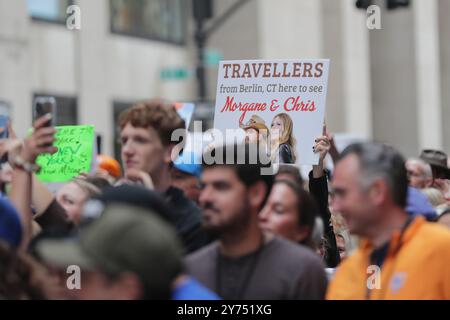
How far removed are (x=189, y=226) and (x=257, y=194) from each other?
0.89m

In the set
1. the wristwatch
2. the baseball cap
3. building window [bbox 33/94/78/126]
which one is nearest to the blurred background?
building window [bbox 33/94/78/126]

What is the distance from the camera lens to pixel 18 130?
754 inches

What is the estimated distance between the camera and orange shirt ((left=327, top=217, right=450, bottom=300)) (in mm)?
3898

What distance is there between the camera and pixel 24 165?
194 inches

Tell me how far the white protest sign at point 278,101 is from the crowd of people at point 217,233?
374 mm

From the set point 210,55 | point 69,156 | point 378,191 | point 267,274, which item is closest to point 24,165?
point 267,274

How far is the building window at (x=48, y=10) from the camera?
21219mm

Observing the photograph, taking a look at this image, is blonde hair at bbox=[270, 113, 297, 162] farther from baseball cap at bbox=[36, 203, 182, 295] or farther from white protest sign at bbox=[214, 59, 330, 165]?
baseball cap at bbox=[36, 203, 182, 295]

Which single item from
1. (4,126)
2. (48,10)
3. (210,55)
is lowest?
(4,126)

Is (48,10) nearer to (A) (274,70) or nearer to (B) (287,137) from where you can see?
(A) (274,70)

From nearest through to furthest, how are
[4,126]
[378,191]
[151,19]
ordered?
[378,191], [4,126], [151,19]

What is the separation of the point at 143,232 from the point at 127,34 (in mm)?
21201

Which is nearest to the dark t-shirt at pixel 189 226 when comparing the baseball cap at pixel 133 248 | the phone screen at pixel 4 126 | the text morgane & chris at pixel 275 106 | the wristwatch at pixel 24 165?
the wristwatch at pixel 24 165

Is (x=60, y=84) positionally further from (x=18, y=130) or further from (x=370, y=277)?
(x=370, y=277)
